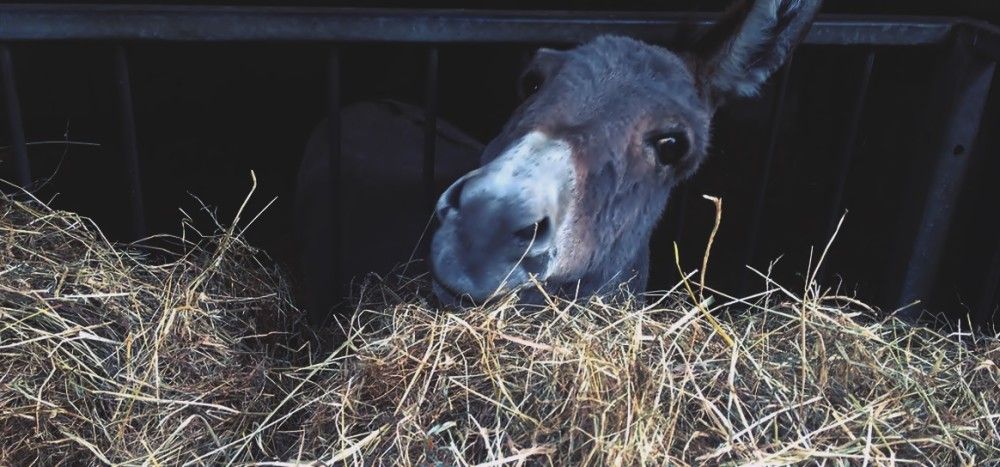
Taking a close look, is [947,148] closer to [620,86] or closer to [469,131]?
[620,86]

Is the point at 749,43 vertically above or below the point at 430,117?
above

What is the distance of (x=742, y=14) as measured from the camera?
2584mm

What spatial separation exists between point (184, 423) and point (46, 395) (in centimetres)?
27

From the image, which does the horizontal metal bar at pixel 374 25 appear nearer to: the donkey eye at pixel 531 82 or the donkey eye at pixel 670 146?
the donkey eye at pixel 531 82

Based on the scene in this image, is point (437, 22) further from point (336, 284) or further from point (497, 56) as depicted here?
point (497, 56)

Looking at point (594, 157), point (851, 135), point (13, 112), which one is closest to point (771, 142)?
point (851, 135)

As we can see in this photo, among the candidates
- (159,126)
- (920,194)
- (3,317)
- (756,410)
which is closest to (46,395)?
(3,317)

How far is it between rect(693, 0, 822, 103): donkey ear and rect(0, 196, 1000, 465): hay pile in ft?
2.80

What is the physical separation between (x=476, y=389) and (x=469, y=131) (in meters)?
3.51

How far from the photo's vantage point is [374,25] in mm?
2541

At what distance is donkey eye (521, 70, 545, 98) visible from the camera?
103 inches

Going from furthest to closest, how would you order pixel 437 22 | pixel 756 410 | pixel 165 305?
pixel 437 22, pixel 165 305, pixel 756 410

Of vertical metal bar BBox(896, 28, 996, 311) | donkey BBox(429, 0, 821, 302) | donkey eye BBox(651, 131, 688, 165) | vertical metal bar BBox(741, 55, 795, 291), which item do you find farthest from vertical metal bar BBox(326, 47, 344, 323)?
vertical metal bar BBox(896, 28, 996, 311)

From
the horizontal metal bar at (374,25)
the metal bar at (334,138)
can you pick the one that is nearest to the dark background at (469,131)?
the horizontal metal bar at (374,25)
